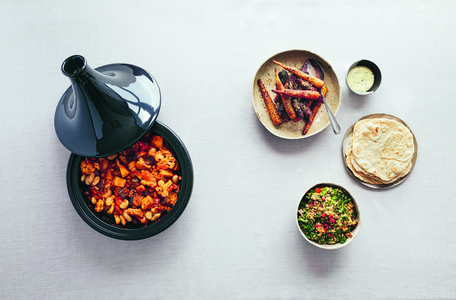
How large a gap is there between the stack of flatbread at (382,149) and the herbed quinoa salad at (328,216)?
293 millimetres

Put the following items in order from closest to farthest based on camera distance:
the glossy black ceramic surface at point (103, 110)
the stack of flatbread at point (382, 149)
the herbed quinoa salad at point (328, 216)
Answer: the glossy black ceramic surface at point (103, 110) < the herbed quinoa salad at point (328, 216) < the stack of flatbread at point (382, 149)

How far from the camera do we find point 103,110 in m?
1.29

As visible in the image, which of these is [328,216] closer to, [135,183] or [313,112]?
[313,112]

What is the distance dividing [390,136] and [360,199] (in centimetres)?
52

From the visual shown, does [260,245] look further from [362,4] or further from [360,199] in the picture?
[362,4]

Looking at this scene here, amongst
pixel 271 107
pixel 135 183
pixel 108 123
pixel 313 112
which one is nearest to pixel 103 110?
pixel 108 123

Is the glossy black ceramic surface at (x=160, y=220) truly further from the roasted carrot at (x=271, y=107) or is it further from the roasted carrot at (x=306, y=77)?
the roasted carrot at (x=306, y=77)

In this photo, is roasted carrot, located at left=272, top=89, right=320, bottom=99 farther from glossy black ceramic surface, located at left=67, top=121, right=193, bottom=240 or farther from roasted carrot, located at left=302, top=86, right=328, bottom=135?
glossy black ceramic surface, located at left=67, top=121, right=193, bottom=240

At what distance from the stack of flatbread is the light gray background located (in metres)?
0.16

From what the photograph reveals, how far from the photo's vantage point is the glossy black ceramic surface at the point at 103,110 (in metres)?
1.20

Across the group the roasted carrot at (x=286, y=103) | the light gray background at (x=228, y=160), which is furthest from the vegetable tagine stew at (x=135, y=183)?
the roasted carrot at (x=286, y=103)

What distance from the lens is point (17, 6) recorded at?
86.0 inches

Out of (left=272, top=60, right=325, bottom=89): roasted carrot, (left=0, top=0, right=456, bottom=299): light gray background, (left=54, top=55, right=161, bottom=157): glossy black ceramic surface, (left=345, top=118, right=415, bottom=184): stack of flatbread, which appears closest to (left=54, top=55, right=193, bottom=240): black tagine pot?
(left=54, top=55, right=161, bottom=157): glossy black ceramic surface

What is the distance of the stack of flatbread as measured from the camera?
2.04 m
